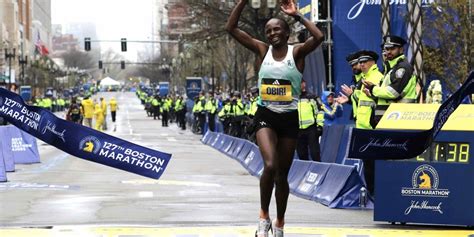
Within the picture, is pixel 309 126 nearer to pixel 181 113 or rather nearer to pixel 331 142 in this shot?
pixel 331 142

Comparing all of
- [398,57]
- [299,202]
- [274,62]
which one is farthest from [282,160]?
[299,202]

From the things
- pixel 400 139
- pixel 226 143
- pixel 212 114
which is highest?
pixel 400 139

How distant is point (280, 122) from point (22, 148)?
1611cm

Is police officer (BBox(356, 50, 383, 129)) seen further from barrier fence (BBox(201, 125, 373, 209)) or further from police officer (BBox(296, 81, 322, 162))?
police officer (BBox(296, 81, 322, 162))

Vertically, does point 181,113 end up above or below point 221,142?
below

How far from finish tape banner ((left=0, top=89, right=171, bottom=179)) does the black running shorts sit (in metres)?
1.95

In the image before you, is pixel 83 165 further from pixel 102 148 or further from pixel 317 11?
pixel 102 148

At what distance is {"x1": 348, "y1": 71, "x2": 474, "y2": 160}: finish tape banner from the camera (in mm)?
9492

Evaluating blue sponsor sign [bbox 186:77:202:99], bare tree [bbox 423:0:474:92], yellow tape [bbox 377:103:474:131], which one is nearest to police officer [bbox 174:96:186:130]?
blue sponsor sign [bbox 186:77:202:99]

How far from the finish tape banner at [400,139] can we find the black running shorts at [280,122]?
4.53 ft

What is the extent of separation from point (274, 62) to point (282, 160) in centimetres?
79

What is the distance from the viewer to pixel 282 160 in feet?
28.5

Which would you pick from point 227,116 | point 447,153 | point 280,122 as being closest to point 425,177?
point 447,153

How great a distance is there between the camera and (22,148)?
2391cm
